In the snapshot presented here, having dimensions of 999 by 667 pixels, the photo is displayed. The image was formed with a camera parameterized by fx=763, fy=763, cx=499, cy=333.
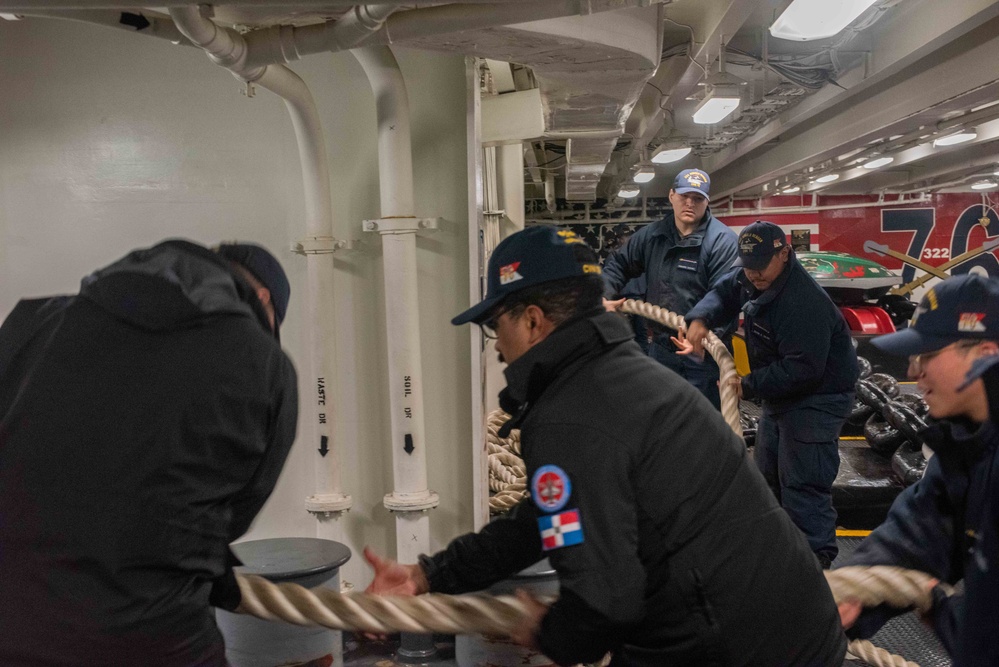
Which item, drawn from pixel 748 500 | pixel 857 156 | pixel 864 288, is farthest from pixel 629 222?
pixel 748 500

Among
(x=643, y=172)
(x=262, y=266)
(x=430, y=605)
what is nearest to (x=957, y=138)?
(x=643, y=172)

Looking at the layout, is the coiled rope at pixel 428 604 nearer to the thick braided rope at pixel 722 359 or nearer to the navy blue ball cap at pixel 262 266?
the navy blue ball cap at pixel 262 266

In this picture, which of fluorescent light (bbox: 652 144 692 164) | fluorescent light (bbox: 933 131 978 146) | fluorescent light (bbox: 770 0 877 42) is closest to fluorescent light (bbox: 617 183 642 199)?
fluorescent light (bbox: 652 144 692 164)

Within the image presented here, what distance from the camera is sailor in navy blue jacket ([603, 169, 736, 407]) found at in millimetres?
5668

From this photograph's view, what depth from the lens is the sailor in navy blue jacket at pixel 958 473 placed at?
1.70 metres

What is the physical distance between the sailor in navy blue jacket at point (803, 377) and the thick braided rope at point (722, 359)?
213 mm

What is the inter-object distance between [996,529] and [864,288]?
42.6 feet

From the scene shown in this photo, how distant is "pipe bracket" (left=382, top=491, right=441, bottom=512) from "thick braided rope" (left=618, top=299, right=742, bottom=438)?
60.0 inches

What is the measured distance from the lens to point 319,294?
3.85 metres

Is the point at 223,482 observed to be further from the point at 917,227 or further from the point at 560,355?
the point at 917,227

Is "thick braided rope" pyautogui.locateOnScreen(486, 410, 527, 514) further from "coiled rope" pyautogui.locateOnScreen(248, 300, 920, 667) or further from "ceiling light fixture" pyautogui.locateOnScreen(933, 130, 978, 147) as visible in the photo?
"ceiling light fixture" pyautogui.locateOnScreen(933, 130, 978, 147)

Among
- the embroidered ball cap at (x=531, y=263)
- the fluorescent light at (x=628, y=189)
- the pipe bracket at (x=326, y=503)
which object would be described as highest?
the fluorescent light at (x=628, y=189)

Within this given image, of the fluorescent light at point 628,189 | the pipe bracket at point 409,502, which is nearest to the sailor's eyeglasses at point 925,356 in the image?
the pipe bracket at point 409,502

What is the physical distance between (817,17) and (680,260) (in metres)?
1.90
